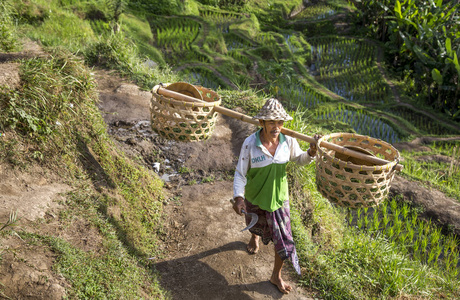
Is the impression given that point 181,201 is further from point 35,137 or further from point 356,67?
point 356,67

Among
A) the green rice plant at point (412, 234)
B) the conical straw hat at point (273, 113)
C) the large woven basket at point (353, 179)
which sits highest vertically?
the conical straw hat at point (273, 113)

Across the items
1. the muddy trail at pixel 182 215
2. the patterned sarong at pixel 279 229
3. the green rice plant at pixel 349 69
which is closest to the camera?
the muddy trail at pixel 182 215

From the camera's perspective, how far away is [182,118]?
3076mm

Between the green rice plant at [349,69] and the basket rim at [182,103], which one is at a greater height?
the basket rim at [182,103]

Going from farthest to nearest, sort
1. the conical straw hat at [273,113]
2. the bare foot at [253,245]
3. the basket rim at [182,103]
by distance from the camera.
Result: the bare foot at [253,245]
the basket rim at [182,103]
the conical straw hat at [273,113]

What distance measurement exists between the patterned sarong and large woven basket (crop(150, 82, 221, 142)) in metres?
0.70

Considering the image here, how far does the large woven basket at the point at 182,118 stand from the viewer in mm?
3076

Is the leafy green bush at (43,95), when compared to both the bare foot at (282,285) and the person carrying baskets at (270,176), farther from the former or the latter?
the bare foot at (282,285)

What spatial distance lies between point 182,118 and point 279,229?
1101 millimetres

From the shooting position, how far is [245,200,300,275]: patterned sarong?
9.41 feet

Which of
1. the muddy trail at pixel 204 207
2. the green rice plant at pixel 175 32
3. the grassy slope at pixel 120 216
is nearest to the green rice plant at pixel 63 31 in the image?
the muddy trail at pixel 204 207

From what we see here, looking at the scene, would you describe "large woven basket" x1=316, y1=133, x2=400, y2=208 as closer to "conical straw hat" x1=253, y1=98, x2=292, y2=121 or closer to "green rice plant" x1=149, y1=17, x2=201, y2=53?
"conical straw hat" x1=253, y1=98, x2=292, y2=121

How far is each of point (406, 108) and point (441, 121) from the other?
2.49 feet

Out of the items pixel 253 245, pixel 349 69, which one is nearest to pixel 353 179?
pixel 253 245
